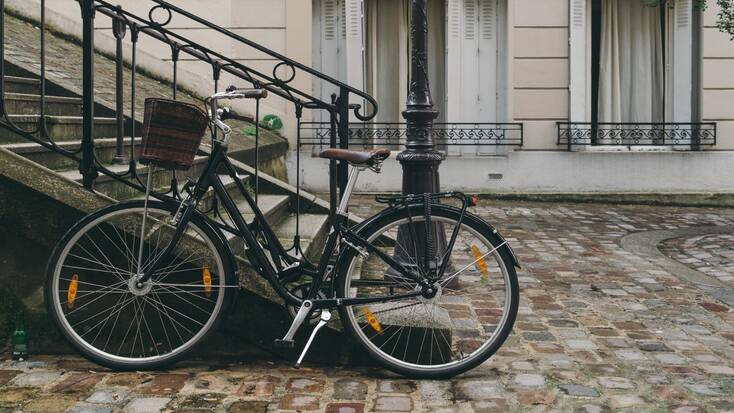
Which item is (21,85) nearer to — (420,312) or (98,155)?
(98,155)

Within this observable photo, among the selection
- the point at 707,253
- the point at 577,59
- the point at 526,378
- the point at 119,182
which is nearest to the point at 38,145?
the point at 119,182

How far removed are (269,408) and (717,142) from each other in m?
11.3

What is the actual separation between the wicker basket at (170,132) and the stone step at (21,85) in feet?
10.0

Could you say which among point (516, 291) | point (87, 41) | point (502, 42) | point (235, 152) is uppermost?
point (502, 42)

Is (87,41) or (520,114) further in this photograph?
(520,114)

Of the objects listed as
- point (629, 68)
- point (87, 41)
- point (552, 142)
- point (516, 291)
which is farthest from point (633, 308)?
point (629, 68)

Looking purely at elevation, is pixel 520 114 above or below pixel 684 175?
above

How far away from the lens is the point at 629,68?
14.1 meters

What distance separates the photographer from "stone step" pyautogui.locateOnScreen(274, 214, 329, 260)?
5.86m

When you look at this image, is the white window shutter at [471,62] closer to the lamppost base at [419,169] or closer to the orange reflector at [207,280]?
the lamppost base at [419,169]

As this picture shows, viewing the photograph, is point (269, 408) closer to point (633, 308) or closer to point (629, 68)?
point (633, 308)

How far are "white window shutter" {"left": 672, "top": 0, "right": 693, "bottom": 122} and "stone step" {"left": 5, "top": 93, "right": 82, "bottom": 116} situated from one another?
31.9ft

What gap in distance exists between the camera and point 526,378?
4348 millimetres

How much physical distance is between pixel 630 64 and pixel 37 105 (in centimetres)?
1020
